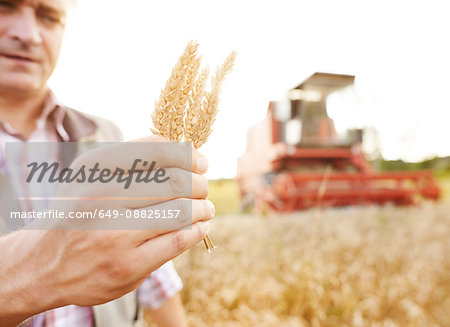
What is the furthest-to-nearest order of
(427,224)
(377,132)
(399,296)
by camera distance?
(377,132) < (427,224) < (399,296)

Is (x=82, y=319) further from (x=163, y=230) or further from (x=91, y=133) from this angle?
(x=163, y=230)

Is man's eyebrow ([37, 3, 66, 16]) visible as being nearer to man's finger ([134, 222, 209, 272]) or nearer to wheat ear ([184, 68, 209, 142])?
wheat ear ([184, 68, 209, 142])

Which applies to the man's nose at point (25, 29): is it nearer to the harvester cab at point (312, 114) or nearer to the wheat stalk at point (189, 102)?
the wheat stalk at point (189, 102)

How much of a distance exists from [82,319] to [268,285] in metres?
1.45

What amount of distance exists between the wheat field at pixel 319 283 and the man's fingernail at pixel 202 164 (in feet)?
4.91

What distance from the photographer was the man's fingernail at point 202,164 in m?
0.59

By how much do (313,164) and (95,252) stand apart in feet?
31.6

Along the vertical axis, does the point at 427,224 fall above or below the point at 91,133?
below

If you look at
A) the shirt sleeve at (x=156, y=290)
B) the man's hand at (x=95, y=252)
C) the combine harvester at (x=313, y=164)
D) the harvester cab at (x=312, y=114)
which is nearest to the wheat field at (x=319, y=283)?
the shirt sleeve at (x=156, y=290)

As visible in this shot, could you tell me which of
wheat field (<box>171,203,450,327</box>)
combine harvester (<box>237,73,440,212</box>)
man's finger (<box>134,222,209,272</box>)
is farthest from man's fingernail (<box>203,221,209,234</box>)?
combine harvester (<box>237,73,440,212</box>)

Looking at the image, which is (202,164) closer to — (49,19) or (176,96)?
(176,96)

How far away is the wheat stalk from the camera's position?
1.83 ft

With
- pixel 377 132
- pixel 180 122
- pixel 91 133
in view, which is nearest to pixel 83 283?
pixel 180 122

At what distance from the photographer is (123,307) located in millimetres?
1244
